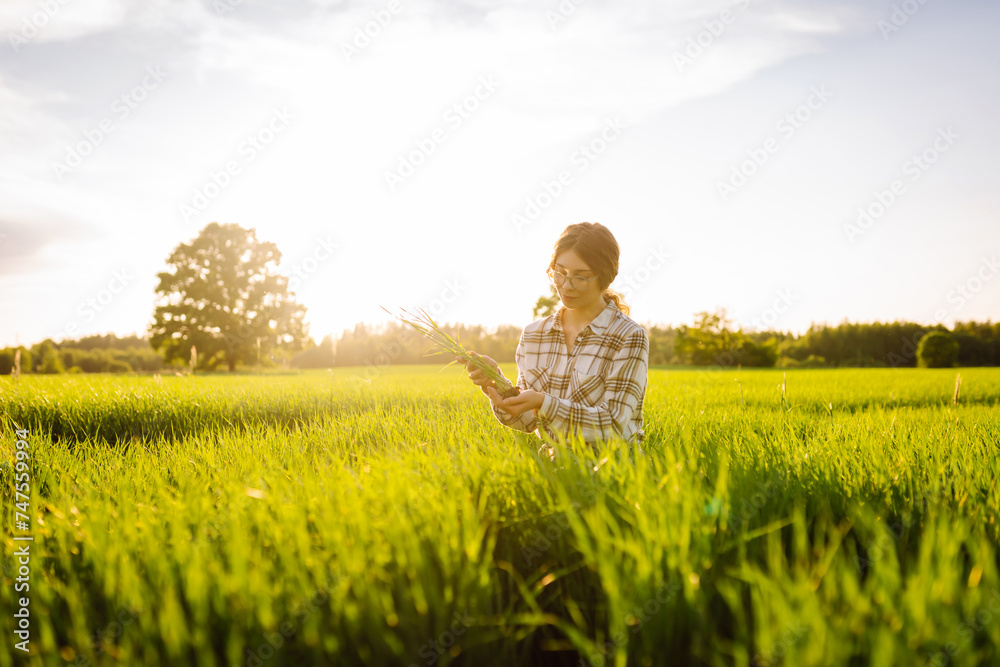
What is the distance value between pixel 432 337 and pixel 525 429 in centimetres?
100

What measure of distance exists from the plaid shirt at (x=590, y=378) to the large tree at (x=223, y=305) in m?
31.4

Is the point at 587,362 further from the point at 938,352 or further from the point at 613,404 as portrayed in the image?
the point at 938,352

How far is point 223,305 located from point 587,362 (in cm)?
3540

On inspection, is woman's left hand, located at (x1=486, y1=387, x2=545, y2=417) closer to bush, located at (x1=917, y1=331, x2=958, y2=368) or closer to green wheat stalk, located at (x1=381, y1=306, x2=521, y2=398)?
green wheat stalk, located at (x1=381, y1=306, x2=521, y2=398)

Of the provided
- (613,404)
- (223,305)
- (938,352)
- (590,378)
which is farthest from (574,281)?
(938,352)

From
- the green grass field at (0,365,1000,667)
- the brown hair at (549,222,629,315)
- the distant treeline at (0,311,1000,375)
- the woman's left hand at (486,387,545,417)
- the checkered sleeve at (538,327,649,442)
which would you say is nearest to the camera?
the green grass field at (0,365,1000,667)

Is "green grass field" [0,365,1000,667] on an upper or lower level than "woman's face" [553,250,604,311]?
lower

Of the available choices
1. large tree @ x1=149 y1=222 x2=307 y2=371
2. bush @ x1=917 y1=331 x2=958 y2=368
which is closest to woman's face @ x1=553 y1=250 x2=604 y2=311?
large tree @ x1=149 y1=222 x2=307 y2=371

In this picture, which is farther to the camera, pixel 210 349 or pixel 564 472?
pixel 210 349

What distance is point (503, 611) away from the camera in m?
1.93

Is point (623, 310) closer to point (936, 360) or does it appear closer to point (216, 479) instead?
point (216, 479)

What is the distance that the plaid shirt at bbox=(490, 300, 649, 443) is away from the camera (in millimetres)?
3371

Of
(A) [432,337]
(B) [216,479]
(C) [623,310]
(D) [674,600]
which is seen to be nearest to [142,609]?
(B) [216,479]

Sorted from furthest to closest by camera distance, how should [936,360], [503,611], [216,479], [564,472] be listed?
[936,360] < [216,479] < [564,472] < [503,611]
